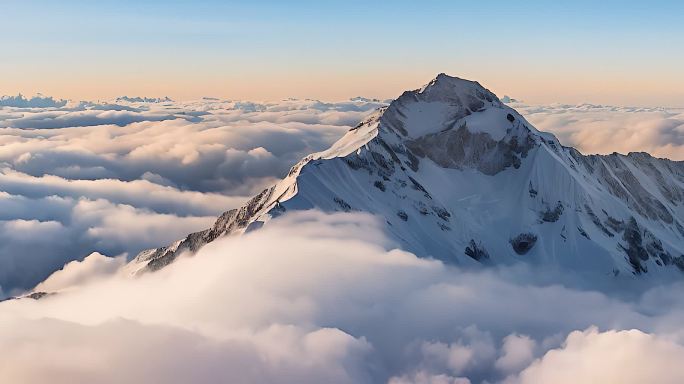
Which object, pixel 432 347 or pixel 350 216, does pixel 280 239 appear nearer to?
pixel 350 216

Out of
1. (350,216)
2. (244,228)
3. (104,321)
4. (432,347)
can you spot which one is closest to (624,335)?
(432,347)

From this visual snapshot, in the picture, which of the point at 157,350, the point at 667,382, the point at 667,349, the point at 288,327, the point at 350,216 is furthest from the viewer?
the point at 350,216

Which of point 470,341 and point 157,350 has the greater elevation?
point 157,350

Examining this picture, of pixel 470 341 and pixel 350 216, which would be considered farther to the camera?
pixel 350 216

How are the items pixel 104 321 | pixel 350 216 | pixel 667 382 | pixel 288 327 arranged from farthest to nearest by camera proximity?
pixel 350 216 → pixel 104 321 → pixel 288 327 → pixel 667 382

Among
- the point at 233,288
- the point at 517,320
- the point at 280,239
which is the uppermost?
the point at 280,239

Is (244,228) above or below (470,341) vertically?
above

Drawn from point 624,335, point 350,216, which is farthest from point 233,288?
A: point 624,335

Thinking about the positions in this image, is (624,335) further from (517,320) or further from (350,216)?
(350,216)

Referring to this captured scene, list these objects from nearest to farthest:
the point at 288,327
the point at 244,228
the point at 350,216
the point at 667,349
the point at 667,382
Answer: the point at 667,382
the point at 288,327
the point at 667,349
the point at 244,228
the point at 350,216
